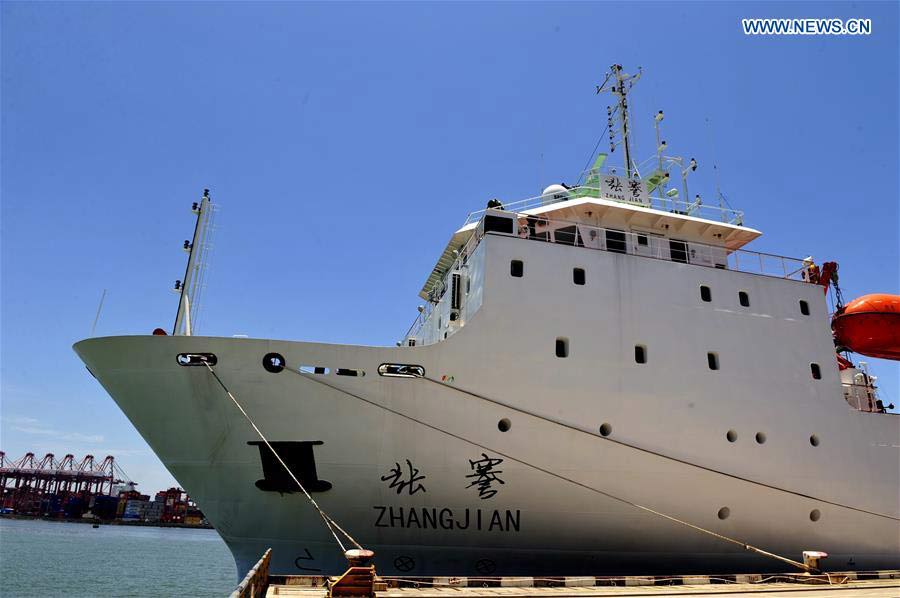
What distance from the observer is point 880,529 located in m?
11.3

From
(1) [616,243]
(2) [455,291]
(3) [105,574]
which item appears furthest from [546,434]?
(3) [105,574]

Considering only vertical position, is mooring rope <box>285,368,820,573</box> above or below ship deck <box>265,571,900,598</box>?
above

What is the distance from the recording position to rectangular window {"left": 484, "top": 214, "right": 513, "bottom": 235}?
10898 millimetres

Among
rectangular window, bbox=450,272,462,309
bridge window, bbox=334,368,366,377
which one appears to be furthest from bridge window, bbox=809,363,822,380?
bridge window, bbox=334,368,366,377

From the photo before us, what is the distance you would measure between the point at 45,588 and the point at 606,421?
752 inches

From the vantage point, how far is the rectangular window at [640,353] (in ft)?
34.8

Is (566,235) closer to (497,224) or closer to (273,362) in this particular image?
(497,224)

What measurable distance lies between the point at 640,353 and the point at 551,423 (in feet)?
8.13

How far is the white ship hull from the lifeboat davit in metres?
3.09

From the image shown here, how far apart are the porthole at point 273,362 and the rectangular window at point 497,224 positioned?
4.60m

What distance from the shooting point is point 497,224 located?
10.9m

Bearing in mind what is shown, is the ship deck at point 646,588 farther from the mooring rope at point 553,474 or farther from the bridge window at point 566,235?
the bridge window at point 566,235

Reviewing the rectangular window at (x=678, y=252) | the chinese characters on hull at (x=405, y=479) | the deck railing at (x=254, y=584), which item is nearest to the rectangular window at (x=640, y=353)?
the rectangular window at (x=678, y=252)

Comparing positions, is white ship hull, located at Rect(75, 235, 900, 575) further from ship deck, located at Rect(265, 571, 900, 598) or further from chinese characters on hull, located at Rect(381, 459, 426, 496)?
ship deck, located at Rect(265, 571, 900, 598)
